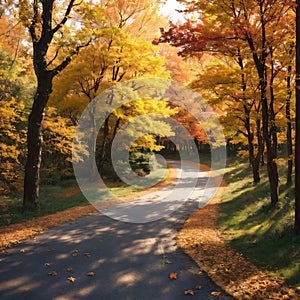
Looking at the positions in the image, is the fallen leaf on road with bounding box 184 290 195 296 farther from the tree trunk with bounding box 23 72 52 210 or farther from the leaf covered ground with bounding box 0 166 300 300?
the tree trunk with bounding box 23 72 52 210

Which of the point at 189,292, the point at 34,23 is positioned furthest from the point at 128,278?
the point at 34,23

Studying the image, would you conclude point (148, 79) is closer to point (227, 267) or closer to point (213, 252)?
point (213, 252)

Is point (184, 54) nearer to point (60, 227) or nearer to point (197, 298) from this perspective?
point (60, 227)

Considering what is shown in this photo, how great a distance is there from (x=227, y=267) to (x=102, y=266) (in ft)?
8.23

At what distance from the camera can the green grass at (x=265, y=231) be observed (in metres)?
5.86

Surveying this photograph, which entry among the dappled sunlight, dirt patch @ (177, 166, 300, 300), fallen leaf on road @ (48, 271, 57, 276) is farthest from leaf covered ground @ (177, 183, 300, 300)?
fallen leaf on road @ (48, 271, 57, 276)

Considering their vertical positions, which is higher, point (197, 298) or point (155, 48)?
Answer: point (155, 48)

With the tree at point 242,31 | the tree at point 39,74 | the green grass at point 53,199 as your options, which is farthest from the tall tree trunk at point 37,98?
the tree at point 242,31

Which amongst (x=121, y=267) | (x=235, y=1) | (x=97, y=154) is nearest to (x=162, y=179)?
(x=97, y=154)

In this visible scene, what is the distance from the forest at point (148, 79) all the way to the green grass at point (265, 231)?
0.04 metres

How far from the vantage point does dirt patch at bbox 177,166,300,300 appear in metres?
4.86

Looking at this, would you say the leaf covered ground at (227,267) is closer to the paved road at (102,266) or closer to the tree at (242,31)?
the paved road at (102,266)

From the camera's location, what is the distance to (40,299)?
15.1 feet

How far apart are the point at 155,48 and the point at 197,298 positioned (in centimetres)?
1505
